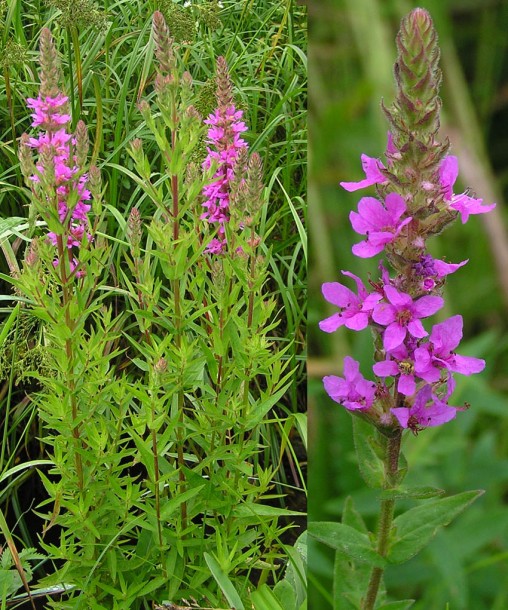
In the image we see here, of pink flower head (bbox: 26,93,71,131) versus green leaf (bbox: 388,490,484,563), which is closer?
green leaf (bbox: 388,490,484,563)

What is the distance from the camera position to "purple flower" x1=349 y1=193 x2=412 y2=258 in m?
0.77

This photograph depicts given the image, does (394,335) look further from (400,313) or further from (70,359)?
(70,359)

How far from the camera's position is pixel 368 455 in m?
0.87

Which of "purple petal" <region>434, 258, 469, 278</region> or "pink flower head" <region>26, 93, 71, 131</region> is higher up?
"pink flower head" <region>26, 93, 71, 131</region>

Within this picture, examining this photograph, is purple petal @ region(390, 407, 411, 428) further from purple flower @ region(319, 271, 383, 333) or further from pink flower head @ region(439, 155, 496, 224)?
pink flower head @ region(439, 155, 496, 224)

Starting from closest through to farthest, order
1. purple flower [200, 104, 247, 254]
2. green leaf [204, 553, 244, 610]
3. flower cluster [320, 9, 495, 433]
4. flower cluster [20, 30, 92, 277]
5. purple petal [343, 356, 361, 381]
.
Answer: flower cluster [320, 9, 495, 433]
purple petal [343, 356, 361, 381]
flower cluster [20, 30, 92, 277]
green leaf [204, 553, 244, 610]
purple flower [200, 104, 247, 254]

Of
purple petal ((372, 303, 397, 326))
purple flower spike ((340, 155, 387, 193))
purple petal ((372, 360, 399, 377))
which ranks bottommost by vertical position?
purple petal ((372, 360, 399, 377))

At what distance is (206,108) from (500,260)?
65 centimetres

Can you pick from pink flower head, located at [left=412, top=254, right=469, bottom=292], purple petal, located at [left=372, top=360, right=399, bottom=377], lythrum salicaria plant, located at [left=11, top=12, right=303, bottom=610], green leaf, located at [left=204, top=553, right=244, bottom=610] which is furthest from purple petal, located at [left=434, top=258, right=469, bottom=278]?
green leaf, located at [left=204, top=553, right=244, bottom=610]

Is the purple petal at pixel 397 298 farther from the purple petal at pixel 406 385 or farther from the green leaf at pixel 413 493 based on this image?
the green leaf at pixel 413 493

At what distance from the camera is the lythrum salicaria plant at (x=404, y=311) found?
2.45 ft

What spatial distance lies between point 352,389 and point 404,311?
106 mm

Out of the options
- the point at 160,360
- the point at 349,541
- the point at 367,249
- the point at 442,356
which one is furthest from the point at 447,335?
the point at 160,360

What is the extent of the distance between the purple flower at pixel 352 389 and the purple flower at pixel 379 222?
121 millimetres
